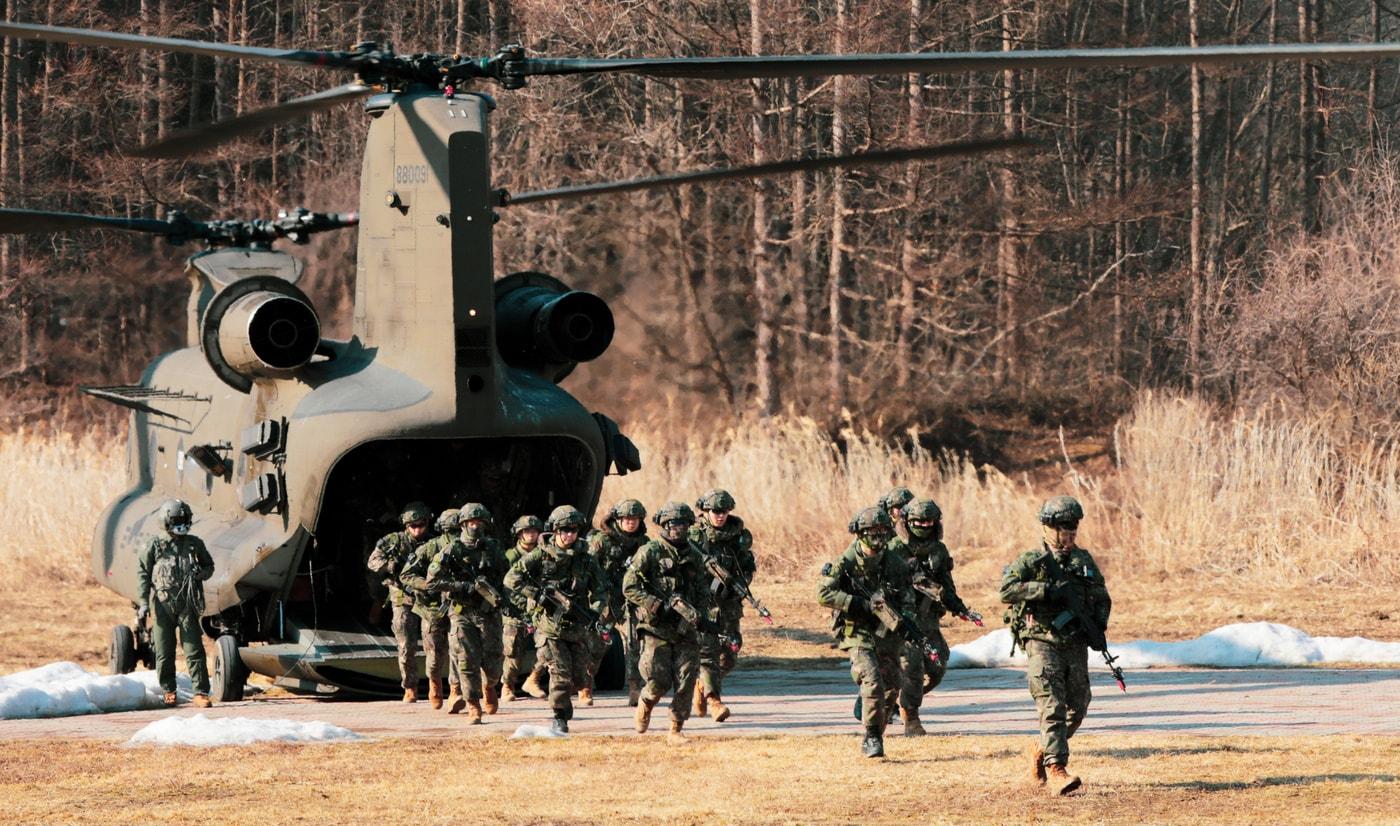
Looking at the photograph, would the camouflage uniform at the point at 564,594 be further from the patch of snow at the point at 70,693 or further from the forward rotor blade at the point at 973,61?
the patch of snow at the point at 70,693

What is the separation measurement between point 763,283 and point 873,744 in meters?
23.1

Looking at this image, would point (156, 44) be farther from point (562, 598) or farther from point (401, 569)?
point (401, 569)

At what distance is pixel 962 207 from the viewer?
36969 millimetres

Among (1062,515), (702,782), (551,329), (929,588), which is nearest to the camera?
(1062,515)

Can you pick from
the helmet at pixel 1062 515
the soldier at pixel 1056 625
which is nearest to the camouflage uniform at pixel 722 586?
the soldier at pixel 1056 625

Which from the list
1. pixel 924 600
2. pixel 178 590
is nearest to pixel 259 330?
pixel 178 590

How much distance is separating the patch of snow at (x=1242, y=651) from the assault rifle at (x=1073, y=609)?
7.17 m

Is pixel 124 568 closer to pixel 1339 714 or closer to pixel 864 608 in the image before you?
pixel 864 608

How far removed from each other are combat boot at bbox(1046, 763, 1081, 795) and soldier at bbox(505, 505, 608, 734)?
409 centimetres

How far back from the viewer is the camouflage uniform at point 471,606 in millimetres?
15195

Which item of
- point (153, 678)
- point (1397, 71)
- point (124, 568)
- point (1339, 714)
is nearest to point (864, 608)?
point (1339, 714)

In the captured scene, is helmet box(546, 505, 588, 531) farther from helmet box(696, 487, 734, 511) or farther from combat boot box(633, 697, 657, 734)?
combat boot box(633, 697, 657, 734)

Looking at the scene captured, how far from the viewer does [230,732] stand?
553 inches

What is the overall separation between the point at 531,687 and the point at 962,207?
21.3 meters
